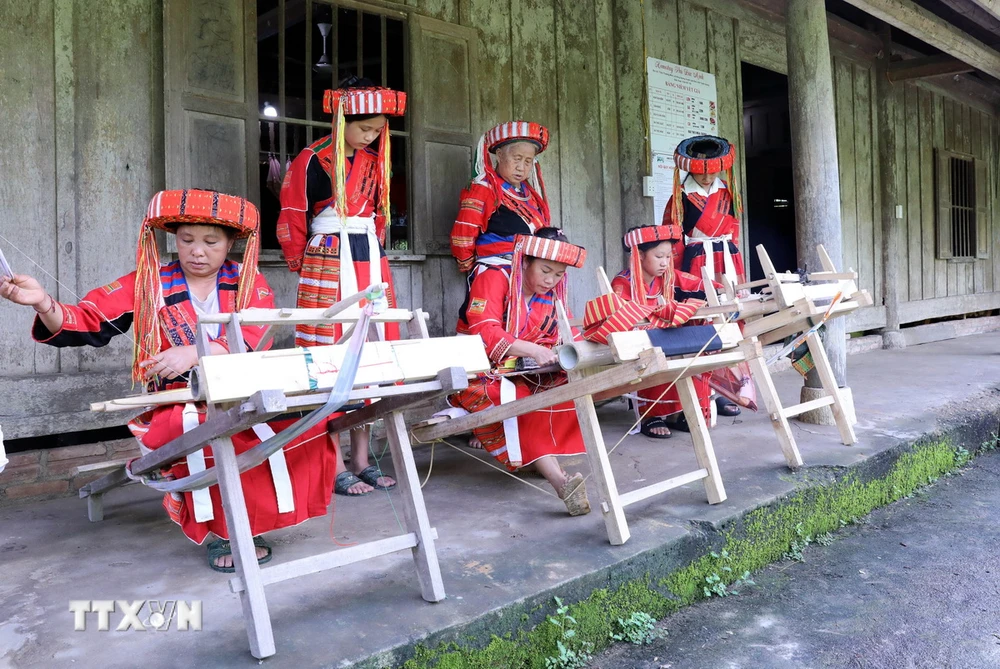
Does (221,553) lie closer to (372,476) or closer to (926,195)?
(372,476)

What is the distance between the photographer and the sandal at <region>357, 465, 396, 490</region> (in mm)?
3424

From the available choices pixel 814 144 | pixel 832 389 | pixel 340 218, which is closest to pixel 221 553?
pixel 340 218

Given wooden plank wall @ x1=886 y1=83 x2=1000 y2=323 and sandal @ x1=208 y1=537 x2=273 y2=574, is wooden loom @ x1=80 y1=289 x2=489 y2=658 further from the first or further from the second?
wooden plank wall @ x1=886 y1=83 x2=1000 y2=323

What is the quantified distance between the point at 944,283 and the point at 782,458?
309 inches

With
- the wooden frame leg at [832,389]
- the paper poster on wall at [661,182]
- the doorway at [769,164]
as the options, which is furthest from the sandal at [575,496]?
the doorway at [769,164]

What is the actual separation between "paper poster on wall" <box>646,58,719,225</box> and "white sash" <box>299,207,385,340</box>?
2.83 m

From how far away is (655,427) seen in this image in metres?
4.40

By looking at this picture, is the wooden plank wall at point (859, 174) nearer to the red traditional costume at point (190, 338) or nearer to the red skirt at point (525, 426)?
the red skirt at point (525, 426)

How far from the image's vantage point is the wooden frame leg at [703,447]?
2.97 metres

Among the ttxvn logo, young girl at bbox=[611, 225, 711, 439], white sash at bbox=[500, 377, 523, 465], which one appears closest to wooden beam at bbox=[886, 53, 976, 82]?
young girl at bbox=[611, 225, 711, 439]

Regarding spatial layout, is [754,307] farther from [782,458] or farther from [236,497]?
[236,497]

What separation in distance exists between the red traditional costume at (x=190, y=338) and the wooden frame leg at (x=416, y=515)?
17.2 inches

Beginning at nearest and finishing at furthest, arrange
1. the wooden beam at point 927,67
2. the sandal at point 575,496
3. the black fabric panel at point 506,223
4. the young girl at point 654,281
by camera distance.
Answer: the sandal at point 575,496 → the black fabric panel at point 506,223 → the young girl at point 654,281 → the wooden beam at point 927,67

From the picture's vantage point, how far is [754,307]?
140 inches
